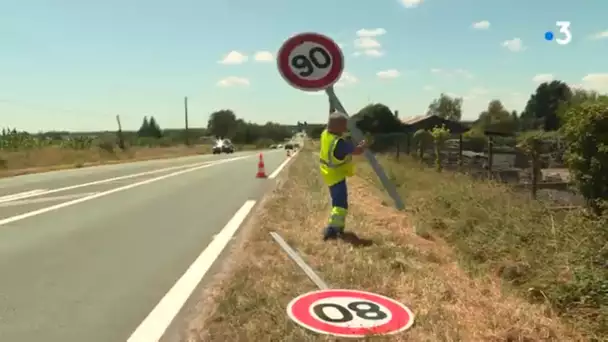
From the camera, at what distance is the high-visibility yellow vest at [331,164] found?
21.2ft

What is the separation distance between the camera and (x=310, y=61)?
6023 mm

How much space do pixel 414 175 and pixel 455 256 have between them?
9.44 meters

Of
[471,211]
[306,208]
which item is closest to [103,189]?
[306,208]

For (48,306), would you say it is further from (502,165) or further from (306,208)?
(502,165)

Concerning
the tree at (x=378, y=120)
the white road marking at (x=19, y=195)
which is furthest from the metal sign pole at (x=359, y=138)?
the tree at (x=378, y=120)

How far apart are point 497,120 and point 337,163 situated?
78.4 meters

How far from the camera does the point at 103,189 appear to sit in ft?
49.3

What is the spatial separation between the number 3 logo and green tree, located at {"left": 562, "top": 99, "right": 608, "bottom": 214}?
4854mm

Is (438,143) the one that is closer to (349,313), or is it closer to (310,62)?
(310,62)

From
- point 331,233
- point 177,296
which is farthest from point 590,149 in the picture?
point 177,296

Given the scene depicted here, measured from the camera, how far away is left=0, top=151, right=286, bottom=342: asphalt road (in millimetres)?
4516

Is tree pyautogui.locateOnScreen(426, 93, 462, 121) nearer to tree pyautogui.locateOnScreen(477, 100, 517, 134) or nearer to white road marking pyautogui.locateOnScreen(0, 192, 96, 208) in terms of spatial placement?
tree pyautogui.locateOnScreen(477, 100, 517, 134)

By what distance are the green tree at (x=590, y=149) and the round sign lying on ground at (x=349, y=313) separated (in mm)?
4756

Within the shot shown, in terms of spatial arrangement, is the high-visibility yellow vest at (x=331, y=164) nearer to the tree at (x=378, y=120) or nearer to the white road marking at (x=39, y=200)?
the white road marking at (x=39, y=200)
